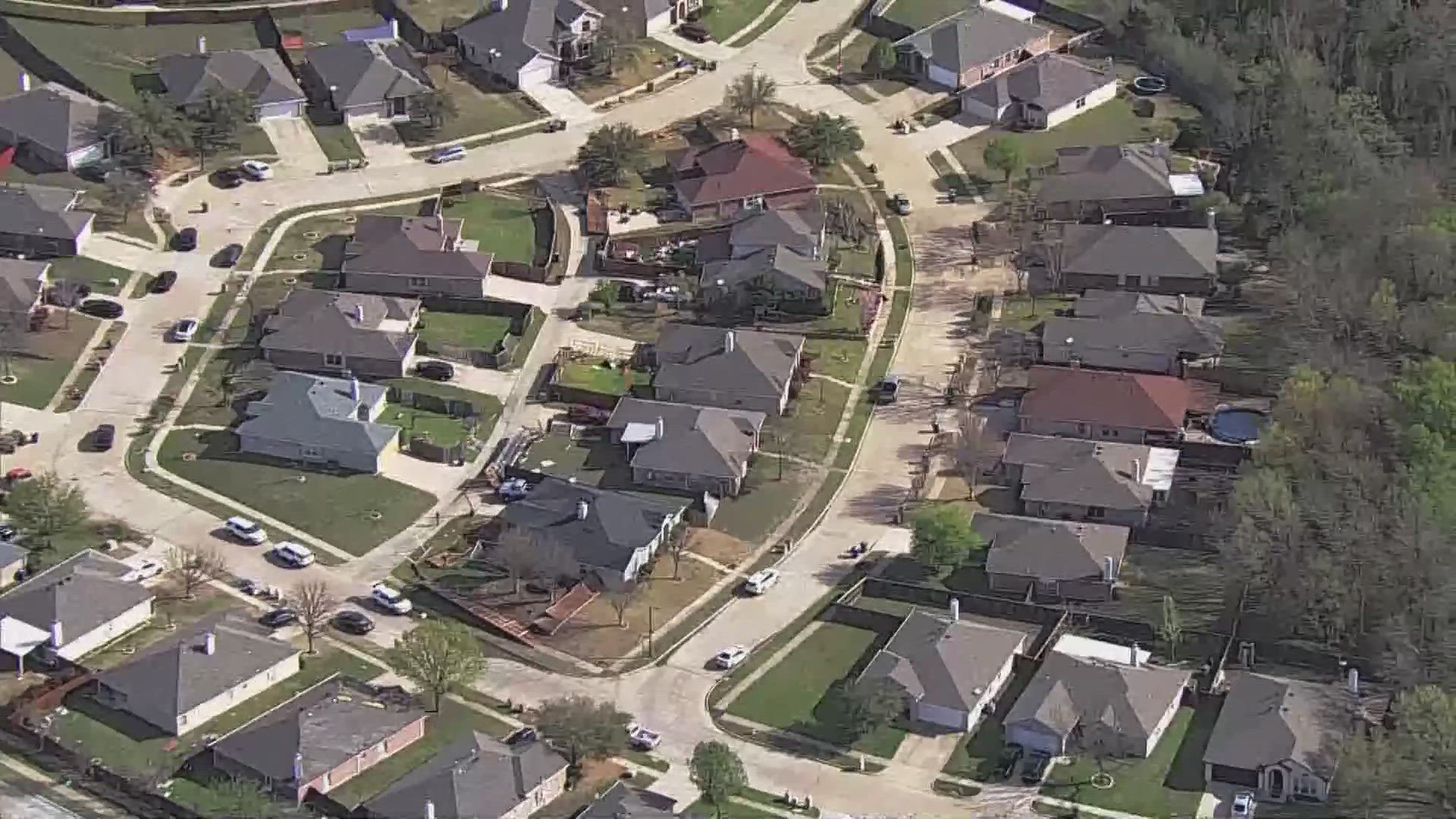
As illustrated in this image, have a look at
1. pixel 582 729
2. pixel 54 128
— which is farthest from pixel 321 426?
pixel 54 128

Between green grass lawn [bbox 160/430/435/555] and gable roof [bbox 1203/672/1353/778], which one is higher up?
green grass lawn [bbox 160/430/435/555]

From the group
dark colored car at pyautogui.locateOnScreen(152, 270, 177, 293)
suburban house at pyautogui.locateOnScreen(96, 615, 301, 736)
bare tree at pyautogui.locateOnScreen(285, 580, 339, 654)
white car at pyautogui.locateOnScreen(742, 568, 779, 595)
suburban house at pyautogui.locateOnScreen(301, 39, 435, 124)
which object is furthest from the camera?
suburban house at pyautogui.locateOnScreen(301, 39, 435, 124)

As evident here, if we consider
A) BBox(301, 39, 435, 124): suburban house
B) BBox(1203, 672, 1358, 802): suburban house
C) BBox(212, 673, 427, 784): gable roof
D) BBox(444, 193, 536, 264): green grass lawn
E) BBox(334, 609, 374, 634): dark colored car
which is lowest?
BBox(1203, 672, 1358, 802): suburban house

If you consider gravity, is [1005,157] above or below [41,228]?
below

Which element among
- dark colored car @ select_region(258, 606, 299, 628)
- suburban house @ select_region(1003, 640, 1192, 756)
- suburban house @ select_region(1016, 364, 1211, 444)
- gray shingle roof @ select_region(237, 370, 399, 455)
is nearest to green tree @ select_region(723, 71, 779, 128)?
suburban house @ select_region(1016, 364, 1211, 444)

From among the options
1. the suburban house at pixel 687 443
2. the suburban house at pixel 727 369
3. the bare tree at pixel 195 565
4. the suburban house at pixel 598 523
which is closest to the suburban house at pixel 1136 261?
the suburban house at pixel 727 369

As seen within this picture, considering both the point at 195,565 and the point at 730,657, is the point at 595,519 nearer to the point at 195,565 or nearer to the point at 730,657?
the point at 730,657

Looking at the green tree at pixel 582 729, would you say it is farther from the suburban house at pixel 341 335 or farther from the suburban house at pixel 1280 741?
the suburban house at pixel 341 335

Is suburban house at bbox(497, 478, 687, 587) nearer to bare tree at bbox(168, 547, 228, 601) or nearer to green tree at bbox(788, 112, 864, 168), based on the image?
bare tree at bbox(168, 547, 228, 601)
